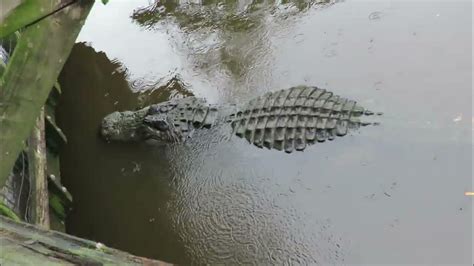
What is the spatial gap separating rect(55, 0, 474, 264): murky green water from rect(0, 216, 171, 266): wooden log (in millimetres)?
2666

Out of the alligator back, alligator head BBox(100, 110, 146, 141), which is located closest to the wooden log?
the alligator back

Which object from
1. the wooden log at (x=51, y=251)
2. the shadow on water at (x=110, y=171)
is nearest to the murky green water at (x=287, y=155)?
the shadow on water at (x=110, y=171)

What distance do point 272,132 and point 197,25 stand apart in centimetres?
337

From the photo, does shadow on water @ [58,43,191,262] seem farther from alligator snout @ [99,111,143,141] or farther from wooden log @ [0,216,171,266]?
wooden log @ [0,216,171,266]

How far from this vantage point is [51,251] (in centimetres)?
213

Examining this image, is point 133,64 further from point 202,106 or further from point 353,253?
point 353,253

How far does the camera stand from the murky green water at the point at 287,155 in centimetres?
485

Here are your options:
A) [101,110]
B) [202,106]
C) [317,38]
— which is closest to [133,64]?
[101,110]

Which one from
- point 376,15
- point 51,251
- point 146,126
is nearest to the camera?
point 51,251

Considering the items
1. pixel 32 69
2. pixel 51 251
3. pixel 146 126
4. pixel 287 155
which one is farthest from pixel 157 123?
pixel 51 251

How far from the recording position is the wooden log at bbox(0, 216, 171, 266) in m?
2.07

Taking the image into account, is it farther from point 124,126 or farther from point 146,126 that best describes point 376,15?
point 124,126

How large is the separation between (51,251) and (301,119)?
3.76 metres

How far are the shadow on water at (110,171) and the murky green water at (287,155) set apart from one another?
2cm
